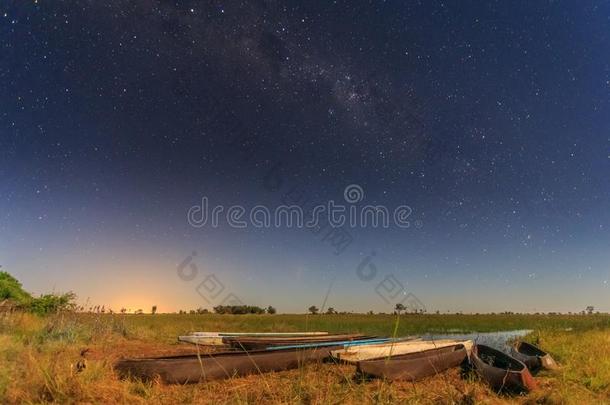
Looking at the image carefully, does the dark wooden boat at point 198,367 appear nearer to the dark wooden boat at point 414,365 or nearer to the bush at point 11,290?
the dark wooden boat at point 414,365

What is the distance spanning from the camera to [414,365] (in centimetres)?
909

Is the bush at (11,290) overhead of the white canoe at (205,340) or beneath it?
overhead

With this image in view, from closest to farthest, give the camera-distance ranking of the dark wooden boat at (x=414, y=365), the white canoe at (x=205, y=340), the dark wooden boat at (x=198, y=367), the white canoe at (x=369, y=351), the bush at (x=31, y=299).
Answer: the dark wooden boat at (x=198, y=367), the dark wooden boat at (x=414, y=365), the white canoe at (x=369, y=351), the white canoe at (x=205, y=340), the bush at (x=31, y=299)

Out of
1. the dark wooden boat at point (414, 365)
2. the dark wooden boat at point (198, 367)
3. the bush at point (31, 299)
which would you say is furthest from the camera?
the bush at point (31, 299)

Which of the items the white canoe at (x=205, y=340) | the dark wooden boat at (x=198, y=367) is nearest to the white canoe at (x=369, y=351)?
the dark wooden boat at (x=198, y=367)

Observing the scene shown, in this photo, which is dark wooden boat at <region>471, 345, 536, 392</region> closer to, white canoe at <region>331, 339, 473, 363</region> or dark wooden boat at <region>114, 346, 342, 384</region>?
white canoe at <region>331, 339, 473, 363</region>

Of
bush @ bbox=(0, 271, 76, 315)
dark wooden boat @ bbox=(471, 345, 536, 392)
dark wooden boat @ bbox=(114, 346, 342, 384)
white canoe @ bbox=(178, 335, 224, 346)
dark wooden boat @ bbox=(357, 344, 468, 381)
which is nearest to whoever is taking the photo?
dark wooden boat @ bbox=(114, 346, 342, 384)

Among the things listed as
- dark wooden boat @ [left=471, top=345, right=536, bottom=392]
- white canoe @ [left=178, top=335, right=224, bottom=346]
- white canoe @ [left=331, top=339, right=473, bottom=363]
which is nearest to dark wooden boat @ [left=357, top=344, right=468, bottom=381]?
white canoe @ [left=331, top=339, right=473, bottom=363]

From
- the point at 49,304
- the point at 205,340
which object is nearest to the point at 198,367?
the point at 205,340

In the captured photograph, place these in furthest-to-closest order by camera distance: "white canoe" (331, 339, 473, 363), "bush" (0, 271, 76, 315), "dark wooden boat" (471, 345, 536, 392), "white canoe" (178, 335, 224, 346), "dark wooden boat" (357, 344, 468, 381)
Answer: "bush" (0, 271, 76, 315) → "white canoe" (178, 335, 224, 346) → "white canoe" (331, 339, 473, 363) → "dark wooden boat" (471, 345, 536, 392) → "dark wooden boat" (357, 344, 468, 381)

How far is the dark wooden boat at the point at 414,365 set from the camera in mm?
8250

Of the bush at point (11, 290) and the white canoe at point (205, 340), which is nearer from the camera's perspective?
the white canoe at point (205, 340)

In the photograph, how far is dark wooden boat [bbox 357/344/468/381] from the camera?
825 centimetres

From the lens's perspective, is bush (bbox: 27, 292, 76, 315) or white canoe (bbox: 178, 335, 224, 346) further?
bush (bbox: 27, 292, 76, 315)
